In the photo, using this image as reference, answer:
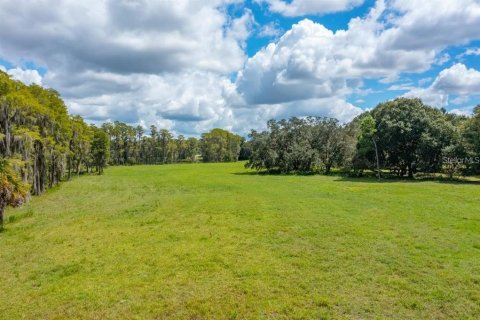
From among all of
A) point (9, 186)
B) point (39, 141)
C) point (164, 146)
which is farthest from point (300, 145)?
point (164, 146)

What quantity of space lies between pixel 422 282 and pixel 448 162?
36.4 meters

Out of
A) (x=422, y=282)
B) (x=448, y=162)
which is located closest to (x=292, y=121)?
(x=448, y=162)

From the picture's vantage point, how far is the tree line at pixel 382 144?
128ft

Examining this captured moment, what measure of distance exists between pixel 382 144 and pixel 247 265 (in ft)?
130

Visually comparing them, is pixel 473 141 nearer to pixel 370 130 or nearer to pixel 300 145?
pixel 370 130

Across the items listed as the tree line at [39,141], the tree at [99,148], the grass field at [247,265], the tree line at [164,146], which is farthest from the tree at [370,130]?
the tree line at [164,146]

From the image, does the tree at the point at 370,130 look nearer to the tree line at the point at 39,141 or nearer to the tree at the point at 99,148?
the tree line at the point at 39,141

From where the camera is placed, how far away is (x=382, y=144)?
148 feet

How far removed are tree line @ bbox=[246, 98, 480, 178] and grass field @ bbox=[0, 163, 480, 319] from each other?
22771 millimetres

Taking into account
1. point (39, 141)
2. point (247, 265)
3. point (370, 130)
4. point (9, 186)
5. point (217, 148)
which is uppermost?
point (217, 148)

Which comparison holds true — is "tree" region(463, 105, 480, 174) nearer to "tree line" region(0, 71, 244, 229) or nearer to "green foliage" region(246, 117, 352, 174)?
"green foliage" region(246, 117, 352, 174)

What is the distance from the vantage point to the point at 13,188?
1486 centimetres

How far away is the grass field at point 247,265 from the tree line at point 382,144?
22.8 meters

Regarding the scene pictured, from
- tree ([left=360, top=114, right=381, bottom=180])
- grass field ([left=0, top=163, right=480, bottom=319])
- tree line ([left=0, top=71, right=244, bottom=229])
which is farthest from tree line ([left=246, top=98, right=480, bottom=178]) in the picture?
tree line ([left=0, top=71, right=244, bottom=229])
